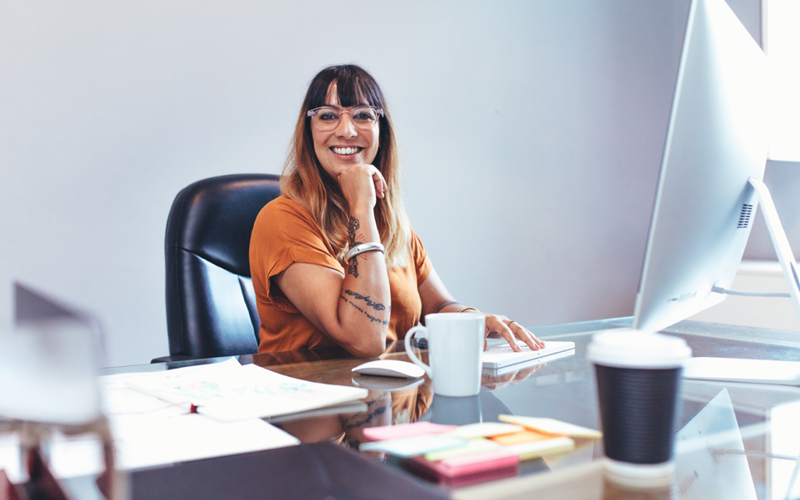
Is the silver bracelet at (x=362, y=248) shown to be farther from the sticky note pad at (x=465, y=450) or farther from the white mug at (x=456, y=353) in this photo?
the sticky note pad at (x=465, y=450)

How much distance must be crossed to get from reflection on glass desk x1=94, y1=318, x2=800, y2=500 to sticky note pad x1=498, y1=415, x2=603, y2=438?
0.02m

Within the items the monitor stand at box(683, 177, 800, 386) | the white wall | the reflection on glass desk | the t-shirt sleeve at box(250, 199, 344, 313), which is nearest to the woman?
the t-shirt sleeve at box(250, 199, 344, 313)

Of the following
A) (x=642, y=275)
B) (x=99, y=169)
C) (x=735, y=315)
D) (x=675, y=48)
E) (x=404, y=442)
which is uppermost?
(x=675, y=48)

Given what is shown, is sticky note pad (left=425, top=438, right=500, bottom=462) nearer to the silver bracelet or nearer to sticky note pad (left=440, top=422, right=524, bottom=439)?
sticky note pad (left=440, top=422, right=524, bottom=439)

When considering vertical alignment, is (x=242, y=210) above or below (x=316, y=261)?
above

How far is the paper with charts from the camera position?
2.16ft

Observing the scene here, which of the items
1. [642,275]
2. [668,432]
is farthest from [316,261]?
[668,432]

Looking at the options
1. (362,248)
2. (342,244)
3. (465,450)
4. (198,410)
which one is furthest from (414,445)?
(342,244)

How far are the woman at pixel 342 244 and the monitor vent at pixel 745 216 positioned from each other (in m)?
0.36

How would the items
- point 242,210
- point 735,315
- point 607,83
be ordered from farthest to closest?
point 607,83
point 735,315
point 242,210

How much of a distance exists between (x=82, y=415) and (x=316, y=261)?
3.22 feet

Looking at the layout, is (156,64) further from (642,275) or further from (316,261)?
(642,275)

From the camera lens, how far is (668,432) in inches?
18.6

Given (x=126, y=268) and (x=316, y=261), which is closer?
(x=316, y=261)
